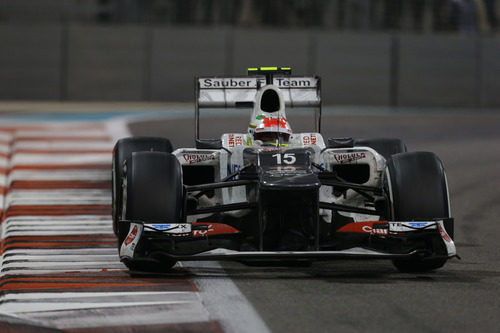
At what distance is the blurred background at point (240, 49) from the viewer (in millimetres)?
30109

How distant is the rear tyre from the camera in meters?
7.82

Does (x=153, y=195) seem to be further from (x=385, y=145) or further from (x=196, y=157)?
(x=385, y=145)

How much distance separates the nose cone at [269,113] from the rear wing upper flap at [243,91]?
729 millimetres

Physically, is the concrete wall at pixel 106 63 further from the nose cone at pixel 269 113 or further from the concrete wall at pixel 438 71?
the nose cone at pixel 269 113

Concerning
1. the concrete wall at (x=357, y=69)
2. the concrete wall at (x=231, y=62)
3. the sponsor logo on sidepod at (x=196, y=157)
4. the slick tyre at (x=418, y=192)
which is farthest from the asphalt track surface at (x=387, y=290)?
the concrete wall at (x=357, y=69)

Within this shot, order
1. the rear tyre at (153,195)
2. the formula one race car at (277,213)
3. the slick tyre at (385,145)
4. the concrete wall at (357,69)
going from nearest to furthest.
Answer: the formula one race car at (277,213), the rear tyre at (153,195), the slick tyre at (385,145), the concrete wall at (357,69)

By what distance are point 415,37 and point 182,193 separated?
81.3ft

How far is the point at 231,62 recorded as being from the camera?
31016 mm

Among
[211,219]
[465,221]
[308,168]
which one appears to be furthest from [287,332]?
[465,221]

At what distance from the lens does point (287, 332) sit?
5906 mm

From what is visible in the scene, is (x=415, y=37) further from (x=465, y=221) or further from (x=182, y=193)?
(x=182, y=193)

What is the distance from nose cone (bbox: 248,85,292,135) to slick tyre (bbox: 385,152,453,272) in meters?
1.35

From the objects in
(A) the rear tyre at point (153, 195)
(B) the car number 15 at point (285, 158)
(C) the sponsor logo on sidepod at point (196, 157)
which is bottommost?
(A) the rear tyre at point (153, 195)

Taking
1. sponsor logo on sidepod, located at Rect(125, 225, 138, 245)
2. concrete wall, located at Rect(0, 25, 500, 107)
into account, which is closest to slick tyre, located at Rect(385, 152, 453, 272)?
sponsor logo on sidepod, located at Rect(125, 225, 138, 245)
